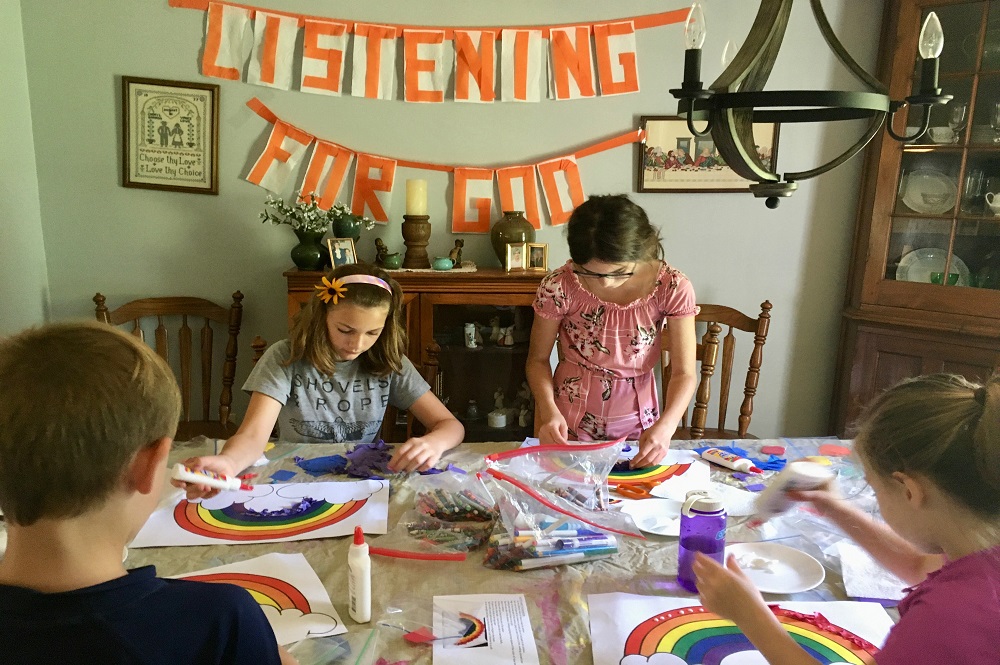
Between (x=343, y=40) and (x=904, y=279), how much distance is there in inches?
88.5

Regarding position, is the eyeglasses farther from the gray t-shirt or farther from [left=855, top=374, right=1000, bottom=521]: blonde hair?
[left=855, top=374, right=1000, bottom=521]: blonde hair

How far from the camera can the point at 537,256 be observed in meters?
2.64

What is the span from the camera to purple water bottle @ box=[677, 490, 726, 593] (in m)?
1.08

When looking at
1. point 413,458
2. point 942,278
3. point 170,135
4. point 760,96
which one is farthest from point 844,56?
point 170,135

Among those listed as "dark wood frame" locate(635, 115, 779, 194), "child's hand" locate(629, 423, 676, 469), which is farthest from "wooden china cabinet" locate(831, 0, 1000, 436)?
"child's hand" locate(629, 423, 676, 469)

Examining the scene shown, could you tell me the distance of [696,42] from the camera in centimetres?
97

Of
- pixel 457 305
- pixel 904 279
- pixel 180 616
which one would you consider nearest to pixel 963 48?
pixel 904 279

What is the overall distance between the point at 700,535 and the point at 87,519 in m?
0.83

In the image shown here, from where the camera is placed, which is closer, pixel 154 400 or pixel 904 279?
pixel 154 400

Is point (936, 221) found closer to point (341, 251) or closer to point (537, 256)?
point (537, 256)

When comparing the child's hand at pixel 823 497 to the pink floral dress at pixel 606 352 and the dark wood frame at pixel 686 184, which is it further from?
the dark wood frame at pixel 686 184

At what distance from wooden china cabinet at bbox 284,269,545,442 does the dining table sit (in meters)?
1.20

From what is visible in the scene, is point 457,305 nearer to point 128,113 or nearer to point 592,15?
point 592,15

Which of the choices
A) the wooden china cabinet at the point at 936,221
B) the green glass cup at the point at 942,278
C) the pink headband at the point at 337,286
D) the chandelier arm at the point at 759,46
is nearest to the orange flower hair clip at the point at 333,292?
the pink headband at the point at 337,286
